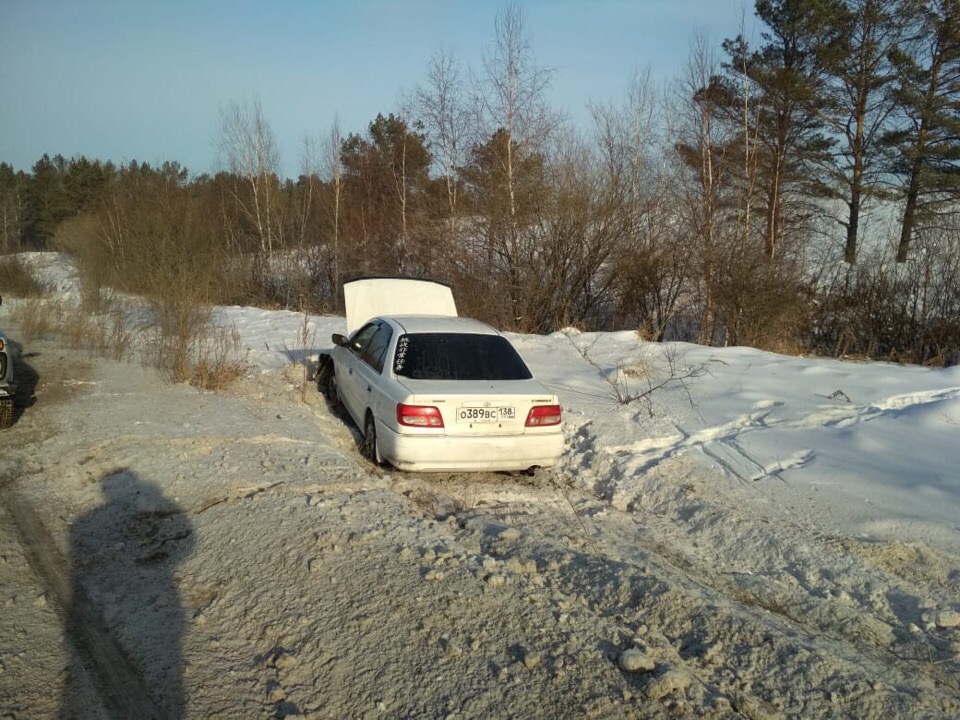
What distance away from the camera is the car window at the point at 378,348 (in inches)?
291

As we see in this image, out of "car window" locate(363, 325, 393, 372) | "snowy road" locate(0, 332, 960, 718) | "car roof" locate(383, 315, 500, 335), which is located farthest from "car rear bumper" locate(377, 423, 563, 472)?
"car roof" locate(383, 315, 500, 335)

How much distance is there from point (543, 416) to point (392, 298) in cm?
440

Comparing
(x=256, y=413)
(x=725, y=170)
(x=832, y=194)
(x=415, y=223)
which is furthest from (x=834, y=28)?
(x=256, y=413)

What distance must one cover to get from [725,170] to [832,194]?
28.2ft

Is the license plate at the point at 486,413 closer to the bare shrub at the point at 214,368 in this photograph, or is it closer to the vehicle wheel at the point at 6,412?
the bare shrub at the point at 214,368

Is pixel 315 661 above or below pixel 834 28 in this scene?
below

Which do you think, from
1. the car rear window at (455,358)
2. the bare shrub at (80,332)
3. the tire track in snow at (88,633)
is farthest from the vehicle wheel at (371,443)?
the bare shrub at (80,332)

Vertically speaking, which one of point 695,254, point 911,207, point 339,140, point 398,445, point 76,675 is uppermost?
point 339,140

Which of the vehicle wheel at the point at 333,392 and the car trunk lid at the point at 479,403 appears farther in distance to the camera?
the vehicle wheel at the point at 333,392

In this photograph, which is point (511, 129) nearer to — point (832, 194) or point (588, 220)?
point (588, 220)

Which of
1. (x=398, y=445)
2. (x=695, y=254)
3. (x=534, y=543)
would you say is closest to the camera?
(x=534, y=543)

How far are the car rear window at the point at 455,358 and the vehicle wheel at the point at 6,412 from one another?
4290mm

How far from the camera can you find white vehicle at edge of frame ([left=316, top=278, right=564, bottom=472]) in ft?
20.8

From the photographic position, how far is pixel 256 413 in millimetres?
8492
